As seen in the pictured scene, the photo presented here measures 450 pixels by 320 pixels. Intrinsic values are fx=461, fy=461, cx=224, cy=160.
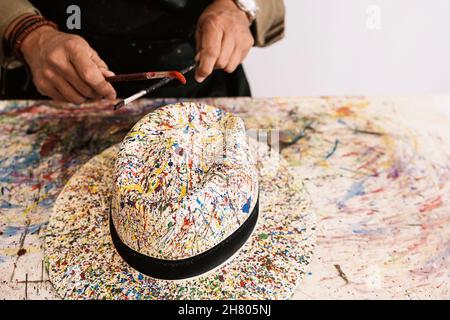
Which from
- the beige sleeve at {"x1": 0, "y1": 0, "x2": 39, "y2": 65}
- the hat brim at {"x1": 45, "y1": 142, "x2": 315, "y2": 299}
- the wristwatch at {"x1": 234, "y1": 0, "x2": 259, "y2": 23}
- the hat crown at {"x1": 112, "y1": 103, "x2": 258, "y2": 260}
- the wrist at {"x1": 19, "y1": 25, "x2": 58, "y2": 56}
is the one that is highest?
the beige sleeve at {"x1": 0, "y1": 0, "x2": 39, "y2": 65}

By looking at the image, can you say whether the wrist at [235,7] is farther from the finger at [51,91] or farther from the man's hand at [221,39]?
the finger at [51,91]

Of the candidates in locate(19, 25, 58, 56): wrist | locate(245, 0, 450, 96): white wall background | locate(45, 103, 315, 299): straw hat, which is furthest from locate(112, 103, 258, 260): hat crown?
locate(245, 0, 450, 96): white wall background

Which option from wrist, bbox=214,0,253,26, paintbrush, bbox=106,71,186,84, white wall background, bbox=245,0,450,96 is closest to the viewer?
paintbrush, bbox=106,71,186,84

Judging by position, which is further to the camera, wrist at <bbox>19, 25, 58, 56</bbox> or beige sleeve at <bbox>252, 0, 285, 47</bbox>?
beige sleeve at <bbox>252, 0, 285, 47</bbox>

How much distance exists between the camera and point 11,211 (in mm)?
1142

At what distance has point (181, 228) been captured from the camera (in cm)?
92

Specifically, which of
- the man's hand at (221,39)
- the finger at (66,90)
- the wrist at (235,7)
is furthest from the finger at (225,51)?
the finger at (66,90)

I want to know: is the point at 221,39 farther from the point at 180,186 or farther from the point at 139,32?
the point at 180,186

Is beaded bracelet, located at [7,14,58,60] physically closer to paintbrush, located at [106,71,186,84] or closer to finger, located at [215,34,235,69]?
paintbrush, located at [106,71,186,84]

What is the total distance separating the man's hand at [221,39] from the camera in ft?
3.91

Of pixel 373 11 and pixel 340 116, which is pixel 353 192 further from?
pixel 373 11

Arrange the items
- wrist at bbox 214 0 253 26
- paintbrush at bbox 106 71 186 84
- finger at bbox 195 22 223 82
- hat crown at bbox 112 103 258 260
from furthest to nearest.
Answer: wrist at bbox 214 0 253 26 < finger at bbox 195 22 223 82 < paintbrush at bbox 106 71 186 84 < hat crown at bbox 112 103 258 260

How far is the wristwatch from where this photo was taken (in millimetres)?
1355

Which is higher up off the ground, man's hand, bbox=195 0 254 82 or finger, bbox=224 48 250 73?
man's hand, bbox=195 0 254 82
